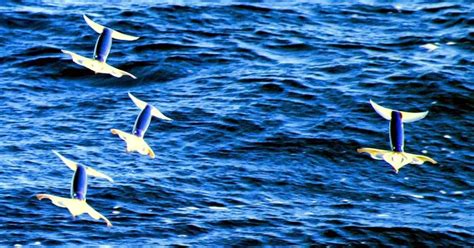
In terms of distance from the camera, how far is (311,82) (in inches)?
752

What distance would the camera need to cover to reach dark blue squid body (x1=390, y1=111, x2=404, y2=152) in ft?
28.5

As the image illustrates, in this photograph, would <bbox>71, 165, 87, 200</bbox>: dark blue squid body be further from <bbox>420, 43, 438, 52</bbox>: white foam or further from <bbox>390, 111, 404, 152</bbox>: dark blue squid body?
<bbox>420, 43, 438, 52</bbox>: white foam

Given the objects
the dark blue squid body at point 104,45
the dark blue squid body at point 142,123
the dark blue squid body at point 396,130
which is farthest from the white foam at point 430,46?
the dark blue squid body at point 142,123

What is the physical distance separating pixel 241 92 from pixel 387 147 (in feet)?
9.66

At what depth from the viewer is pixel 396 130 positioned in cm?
873

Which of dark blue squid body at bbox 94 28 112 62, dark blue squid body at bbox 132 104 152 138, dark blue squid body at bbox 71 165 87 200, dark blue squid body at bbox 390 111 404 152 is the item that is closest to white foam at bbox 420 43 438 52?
dark blue squid body at bbox 390 111 404 152

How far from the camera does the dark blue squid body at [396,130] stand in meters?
8.67

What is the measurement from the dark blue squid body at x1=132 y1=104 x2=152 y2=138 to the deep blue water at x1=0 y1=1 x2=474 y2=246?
4390 millimetres

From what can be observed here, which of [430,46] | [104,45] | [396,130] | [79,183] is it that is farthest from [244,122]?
[79,183]

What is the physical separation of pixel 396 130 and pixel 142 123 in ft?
6.64

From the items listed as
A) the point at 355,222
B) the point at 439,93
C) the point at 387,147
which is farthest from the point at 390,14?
the point at 355,222

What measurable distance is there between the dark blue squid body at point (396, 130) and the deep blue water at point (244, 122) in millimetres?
4491

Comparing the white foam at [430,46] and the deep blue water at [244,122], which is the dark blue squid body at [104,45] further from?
the white foam at [430,46]

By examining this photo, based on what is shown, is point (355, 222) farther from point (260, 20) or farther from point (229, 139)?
point (260, 20)
